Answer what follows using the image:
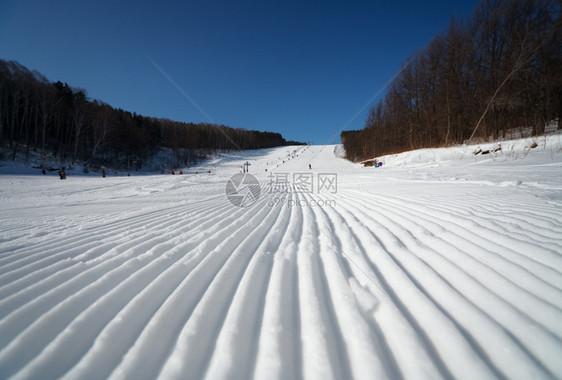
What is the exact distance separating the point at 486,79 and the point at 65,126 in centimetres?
4814

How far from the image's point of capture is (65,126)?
28.0 metres

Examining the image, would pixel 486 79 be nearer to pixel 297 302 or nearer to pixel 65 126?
pixel 297 302

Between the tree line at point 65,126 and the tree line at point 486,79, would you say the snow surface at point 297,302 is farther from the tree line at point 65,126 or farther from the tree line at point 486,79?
the tree line at point 65,126

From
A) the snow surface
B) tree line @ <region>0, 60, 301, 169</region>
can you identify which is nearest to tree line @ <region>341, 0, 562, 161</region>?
the snow surface

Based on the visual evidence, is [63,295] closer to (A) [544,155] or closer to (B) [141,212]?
(B) [141,212]

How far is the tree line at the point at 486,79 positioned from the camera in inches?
429

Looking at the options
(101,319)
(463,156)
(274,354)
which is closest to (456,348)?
(274,354)

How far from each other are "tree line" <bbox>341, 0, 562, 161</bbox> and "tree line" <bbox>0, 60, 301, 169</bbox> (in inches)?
734

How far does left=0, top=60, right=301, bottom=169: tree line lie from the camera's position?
21703 mm

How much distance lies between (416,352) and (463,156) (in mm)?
14215

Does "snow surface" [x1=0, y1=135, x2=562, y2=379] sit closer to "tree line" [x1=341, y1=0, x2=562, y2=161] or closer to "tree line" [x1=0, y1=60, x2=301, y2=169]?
"tree line" [x1=341, y1=0, x2=562, y2=161]

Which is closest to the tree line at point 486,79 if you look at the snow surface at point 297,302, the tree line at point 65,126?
the snow surface at point 297,302

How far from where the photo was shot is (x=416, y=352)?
89cm

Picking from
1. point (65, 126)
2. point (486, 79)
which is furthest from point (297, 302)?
point (65, 126)
